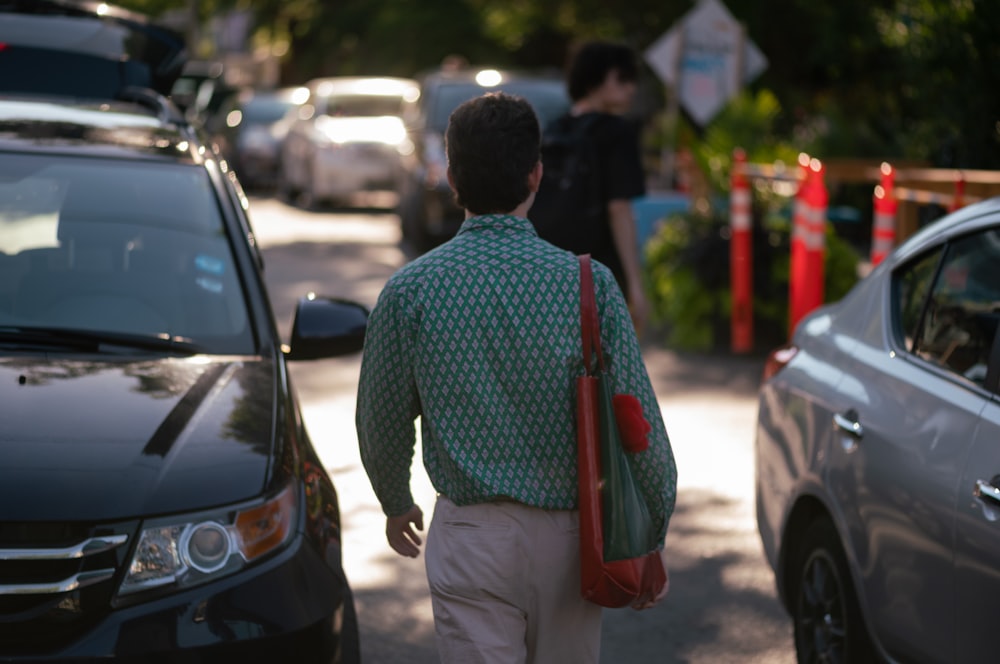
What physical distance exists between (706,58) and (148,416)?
45.6 ft

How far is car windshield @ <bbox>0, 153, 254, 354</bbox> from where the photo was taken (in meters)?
4.88

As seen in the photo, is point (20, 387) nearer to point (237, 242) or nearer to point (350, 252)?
point (237, 242)

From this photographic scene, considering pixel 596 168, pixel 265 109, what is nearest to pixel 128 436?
pixel 596 168

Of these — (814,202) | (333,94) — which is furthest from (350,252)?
(814,202)

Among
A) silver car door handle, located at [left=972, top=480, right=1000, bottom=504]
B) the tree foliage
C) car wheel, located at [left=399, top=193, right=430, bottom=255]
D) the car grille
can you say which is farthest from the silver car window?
car wheel, located at [left=399, top=193, right=430, bottom=255]

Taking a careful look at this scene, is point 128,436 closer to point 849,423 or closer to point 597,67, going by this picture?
point 849,423

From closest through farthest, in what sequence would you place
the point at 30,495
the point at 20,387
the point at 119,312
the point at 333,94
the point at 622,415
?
the point at 622,415, the point at 30,495, the point at 20,387, the point at 119,312, the point at 333,94

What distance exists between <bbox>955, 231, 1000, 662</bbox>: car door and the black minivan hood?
1.60 m

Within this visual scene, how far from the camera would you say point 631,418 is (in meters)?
3.29

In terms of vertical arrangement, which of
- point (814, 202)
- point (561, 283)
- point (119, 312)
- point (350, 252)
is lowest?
point (350, 252)

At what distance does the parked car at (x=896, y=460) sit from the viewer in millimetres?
3836

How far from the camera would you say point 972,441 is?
154 inches

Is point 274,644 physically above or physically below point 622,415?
below

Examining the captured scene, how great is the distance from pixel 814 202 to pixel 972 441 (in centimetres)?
711
